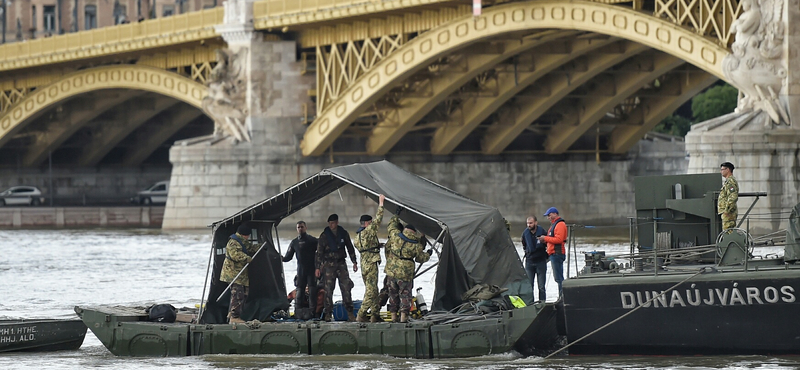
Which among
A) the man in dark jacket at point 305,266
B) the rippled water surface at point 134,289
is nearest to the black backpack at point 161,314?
the rippled water surface at point 134,289

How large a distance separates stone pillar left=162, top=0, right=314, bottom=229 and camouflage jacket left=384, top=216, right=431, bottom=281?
3248 centimetres

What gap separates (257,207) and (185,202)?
32.6 m

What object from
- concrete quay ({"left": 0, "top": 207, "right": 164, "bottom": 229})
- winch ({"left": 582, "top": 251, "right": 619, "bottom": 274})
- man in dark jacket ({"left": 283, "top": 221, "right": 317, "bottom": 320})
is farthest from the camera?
concrete quay ({"left": 0, "top": 207, "right": 164, "bottom": 229})

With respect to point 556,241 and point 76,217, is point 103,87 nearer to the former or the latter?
point 76,217

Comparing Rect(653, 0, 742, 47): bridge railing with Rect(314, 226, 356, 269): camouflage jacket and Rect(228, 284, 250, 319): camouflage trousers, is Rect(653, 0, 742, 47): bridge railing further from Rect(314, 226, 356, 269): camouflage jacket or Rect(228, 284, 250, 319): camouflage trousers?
Rect(228, 284, 250, 319): camouflage trousers

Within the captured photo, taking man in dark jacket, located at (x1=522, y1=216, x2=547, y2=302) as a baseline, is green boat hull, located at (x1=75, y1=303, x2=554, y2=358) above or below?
below

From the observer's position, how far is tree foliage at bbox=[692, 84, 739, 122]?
5888cm

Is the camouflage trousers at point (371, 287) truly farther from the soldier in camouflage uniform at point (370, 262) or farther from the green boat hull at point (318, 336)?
the green boat hull at point (318, 336)

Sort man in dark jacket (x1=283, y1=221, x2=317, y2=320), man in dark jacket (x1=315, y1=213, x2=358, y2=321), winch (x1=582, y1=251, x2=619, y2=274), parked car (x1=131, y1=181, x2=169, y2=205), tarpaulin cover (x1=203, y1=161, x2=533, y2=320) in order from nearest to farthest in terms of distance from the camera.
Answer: winch (x1=582, y1=251, x2=619, y2=274)
tarpaulin cover (x1=203, y1=161, x2=533, y2=320)
man in dark jacket (x1=315, y1=213, x2=358, y2=321)
man in dark jacket (x1=283, y1=221, x2=317, y2=320)
parked car (x1=131, y1=181, x2=169, y2=205)

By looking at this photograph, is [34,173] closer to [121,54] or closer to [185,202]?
[121,54]

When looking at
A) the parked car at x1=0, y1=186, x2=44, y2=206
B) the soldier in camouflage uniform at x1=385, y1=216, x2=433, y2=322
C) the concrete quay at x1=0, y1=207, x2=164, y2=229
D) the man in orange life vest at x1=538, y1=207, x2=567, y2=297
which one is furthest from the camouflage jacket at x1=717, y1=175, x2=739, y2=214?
the parked car at x1=0, y1=186, x2=44, y2=206

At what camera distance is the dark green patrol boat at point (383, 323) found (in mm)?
18094

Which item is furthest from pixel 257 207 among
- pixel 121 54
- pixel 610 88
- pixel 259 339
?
pixel 121 54

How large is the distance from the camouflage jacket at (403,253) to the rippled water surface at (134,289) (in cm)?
108
